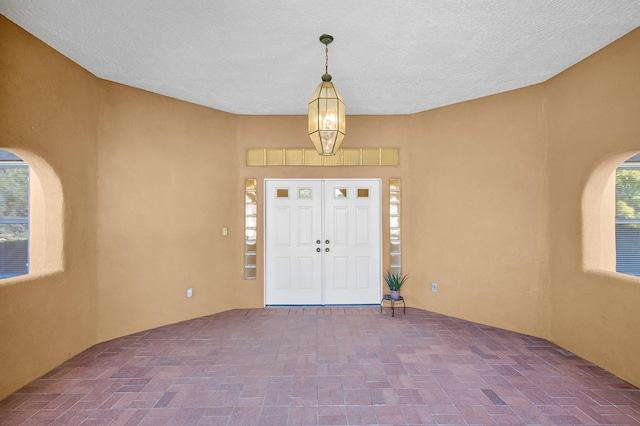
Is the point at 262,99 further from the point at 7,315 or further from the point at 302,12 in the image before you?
the point at 7,315

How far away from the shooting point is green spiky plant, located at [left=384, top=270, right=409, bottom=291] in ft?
15.0

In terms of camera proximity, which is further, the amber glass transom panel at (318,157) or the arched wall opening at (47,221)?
the amber glass transom panel at (318,157)

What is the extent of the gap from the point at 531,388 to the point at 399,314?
1982mm

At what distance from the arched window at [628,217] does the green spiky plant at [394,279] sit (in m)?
3.31

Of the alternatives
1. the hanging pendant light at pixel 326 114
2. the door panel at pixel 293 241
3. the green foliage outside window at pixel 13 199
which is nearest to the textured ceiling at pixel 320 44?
the hanging pendant light at pixel 326 114

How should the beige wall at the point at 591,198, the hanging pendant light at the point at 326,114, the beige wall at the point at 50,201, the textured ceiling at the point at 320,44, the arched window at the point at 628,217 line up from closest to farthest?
the textured ceiling at the point at 320,44
the hanging pendant light at the point at 326,114
the beige wall at the point at 50,201
the beige wall at the point at 591,198
the arched window at the point at 628,217

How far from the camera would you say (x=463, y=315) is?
437 centimetres

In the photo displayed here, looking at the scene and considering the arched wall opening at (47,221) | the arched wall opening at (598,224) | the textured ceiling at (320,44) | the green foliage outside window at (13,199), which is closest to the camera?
the textured ceiling at (320,44)

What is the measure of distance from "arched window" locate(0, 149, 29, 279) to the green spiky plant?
5513 millimetres

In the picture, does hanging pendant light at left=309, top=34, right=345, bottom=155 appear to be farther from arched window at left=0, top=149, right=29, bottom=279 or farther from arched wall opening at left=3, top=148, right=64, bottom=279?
arched window at left=0, top=149, right=29, bottom=279

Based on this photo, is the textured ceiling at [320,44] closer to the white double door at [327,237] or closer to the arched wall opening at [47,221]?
the arched wall opening at [47,221]

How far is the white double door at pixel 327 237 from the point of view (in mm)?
4945

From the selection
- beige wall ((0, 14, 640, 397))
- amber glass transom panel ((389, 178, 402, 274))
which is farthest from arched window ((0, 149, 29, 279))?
amber glass transom panel ((389, 178, 402, 274))

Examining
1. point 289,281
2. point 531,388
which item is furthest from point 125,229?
point 531,388
